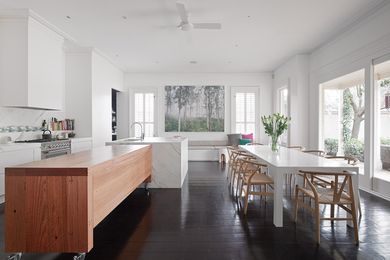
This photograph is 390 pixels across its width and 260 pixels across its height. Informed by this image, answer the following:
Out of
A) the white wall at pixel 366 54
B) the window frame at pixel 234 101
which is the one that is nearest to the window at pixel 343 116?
the white wall at pixel 366 54

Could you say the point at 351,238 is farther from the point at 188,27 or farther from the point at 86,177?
the point at 188,27

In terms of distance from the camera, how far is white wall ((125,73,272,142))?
8.98 metres

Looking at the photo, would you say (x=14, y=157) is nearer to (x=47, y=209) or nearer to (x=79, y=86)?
(x=47, y=209)

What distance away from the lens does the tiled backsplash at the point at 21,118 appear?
4449 millimetres

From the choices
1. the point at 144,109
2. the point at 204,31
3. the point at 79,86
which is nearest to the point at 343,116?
the point at 204,31

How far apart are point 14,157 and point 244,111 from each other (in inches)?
287

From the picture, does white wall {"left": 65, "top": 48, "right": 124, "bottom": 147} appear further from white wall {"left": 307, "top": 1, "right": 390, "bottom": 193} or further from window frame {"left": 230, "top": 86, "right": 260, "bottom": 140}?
white wall {"left": 307, "top": 1, "right": 390, "bottom": 193}

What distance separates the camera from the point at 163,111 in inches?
356

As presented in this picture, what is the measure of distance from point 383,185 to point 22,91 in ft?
22.1

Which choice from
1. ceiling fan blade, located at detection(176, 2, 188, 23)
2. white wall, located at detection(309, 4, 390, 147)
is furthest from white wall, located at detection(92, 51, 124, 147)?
white wall, located at detection(309, 4, 390, 147)

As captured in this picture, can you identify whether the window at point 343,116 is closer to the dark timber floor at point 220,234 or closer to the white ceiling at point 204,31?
the white ceiling at point 204,31

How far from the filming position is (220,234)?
264 cm

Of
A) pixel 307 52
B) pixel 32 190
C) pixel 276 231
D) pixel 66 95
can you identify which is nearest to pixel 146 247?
pixel 32 190

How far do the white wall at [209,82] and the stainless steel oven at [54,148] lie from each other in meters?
4.18
